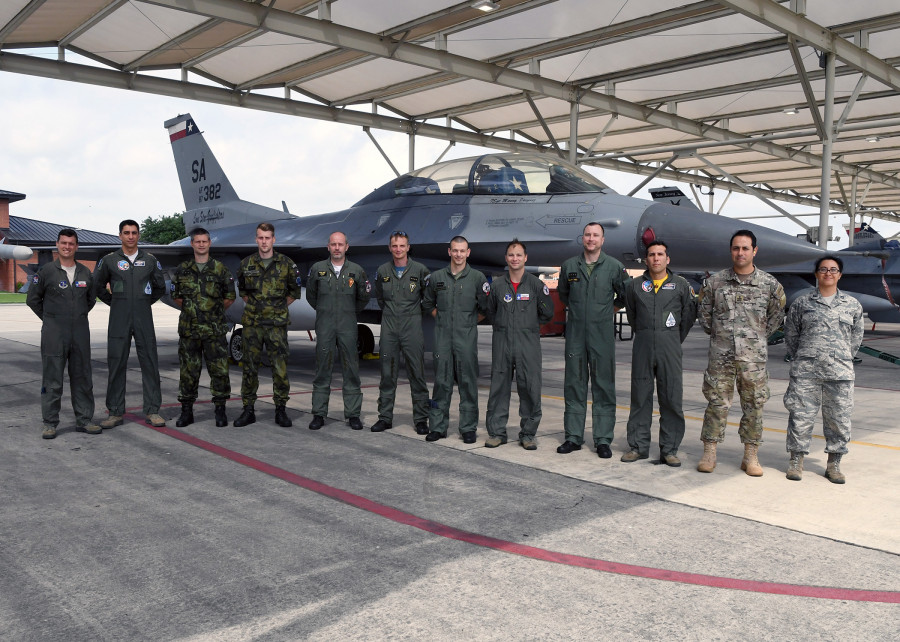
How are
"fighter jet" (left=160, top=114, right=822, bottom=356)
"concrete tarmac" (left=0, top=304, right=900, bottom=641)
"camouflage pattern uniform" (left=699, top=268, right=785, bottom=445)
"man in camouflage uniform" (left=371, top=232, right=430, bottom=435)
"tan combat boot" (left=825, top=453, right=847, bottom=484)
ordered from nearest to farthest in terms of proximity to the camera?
1. "concrete tarmac" (left=0, top=304, right=900, bottom=641)
2. "tan combat boot" (left=825, top=453, right=847, bottom=484)
3. "camouflage pattern uniform" (left=699, top=268, right=785, bottom=445)
4. "man in camouflage uniform" (left=371, top=232, right=430, bottom=435)
5. "fighter jet" (left=160, top=114, right=822, bottom=356)

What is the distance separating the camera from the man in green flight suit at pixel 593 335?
581 centimetres

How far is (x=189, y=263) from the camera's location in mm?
6859

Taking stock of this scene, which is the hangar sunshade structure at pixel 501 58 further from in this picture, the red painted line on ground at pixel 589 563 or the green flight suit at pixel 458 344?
the red painted line on ground at pixel 589 563

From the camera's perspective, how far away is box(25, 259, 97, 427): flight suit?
6324mm

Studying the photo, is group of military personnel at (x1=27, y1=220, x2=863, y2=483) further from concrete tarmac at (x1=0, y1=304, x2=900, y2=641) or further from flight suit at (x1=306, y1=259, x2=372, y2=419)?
concrete tarmac at (x1=0, y1=304, x2=900, y2=641)

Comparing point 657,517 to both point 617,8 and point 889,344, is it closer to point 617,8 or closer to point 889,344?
point 617,8

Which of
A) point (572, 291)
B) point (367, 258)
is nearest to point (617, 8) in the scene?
point (367, 258)

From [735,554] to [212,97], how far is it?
15.7 m

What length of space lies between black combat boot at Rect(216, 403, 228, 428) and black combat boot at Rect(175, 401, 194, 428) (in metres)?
0.25

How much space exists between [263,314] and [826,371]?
4757 mm

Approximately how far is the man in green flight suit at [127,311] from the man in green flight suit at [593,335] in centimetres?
377

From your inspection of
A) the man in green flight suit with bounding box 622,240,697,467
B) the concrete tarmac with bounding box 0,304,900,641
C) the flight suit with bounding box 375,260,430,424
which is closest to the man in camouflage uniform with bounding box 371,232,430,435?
the flight suit with bounding box 375,260,430,424

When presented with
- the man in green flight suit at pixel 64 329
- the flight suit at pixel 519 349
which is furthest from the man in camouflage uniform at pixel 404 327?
the man in green flight suit at pixel 64 329

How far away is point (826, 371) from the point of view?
199 inches
